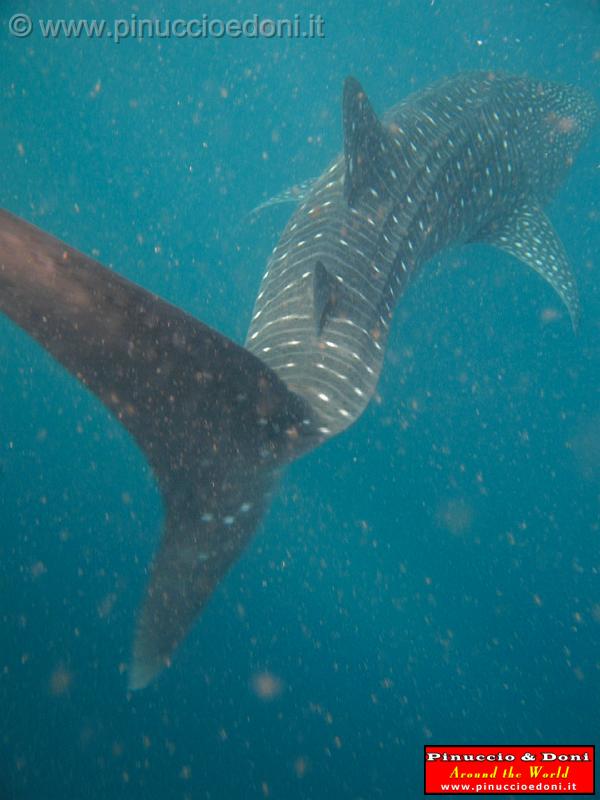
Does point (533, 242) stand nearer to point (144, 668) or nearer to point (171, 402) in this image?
point (171, 402)

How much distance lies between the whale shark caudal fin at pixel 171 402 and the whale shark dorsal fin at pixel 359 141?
2413 millimetres

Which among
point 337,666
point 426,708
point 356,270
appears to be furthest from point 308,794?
point 356,270

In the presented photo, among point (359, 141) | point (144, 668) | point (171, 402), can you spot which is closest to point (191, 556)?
point (144, 668)

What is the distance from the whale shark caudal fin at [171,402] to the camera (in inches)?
74.1

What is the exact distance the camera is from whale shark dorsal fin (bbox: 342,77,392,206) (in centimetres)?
415

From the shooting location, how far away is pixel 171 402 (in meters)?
2.34

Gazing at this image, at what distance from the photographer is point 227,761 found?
6352 millimetres

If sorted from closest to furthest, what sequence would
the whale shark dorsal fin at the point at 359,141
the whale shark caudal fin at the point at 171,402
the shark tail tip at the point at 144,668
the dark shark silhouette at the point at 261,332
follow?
the whale shark caudal fin at the point at 171,402, the dark shark silhouette at the point at 261,332, the shark tail tip at the point at 144,668, the whale shark dorsal fin at the point at 359,141

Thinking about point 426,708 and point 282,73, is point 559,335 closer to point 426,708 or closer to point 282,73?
point 426,708

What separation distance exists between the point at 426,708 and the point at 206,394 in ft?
21.9

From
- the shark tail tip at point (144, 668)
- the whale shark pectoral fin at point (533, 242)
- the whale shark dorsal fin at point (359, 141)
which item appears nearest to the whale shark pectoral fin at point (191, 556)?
the shark tail tip at point (144, 668)

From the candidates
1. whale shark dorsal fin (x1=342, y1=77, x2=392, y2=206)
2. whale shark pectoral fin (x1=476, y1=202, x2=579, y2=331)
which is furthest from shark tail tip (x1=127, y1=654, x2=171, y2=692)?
whale shark pectoral fin (x1=476, y1=202, x2=579, y2=331)

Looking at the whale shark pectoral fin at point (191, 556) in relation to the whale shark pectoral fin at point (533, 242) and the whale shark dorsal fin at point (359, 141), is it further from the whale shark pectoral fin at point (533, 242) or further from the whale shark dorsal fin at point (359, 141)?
the whale shark pectoral fin at point (533, 242)

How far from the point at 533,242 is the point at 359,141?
3.90 m
